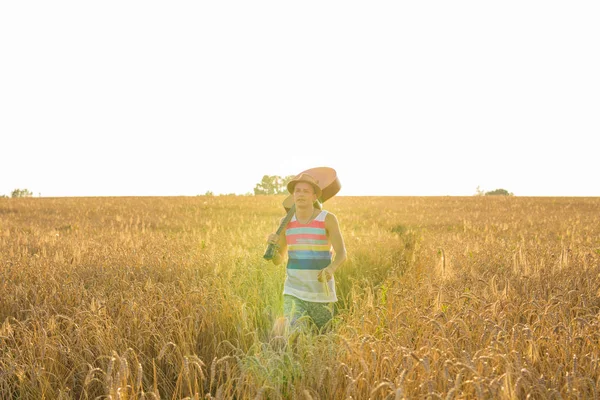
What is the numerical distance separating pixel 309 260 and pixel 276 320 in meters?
0.64

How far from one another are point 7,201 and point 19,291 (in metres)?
19.8

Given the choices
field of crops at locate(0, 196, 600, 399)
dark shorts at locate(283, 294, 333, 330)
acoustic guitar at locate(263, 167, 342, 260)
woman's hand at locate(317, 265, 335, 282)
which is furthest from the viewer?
acoustic guitar at locate(263, 167, 342, 260)

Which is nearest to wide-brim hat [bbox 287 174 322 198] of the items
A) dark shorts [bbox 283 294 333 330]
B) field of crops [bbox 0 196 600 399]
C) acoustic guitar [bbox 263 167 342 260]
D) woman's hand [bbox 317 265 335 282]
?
acoustic guitar [bbox 263 167 342 260]

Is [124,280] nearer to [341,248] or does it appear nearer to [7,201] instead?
[341,248]

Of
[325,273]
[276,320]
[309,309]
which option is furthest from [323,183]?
[276,320]

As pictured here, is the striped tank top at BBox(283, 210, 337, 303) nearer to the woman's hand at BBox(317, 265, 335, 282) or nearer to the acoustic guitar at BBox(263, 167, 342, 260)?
the acoustic guitar at BBox(263, 167, 342, 260)

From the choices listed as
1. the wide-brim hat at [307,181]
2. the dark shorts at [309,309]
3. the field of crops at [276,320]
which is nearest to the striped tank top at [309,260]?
the dark shorts at [309,309]

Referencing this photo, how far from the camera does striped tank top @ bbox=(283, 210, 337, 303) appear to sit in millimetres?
4512

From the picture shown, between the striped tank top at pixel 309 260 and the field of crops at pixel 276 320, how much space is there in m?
0.35

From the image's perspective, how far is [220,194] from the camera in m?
28.0

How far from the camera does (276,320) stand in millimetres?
4215

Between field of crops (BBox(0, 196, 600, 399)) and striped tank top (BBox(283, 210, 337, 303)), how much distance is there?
35cm

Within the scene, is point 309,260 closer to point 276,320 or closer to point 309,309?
point 309,309

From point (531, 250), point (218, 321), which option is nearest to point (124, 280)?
point (218, 321)
